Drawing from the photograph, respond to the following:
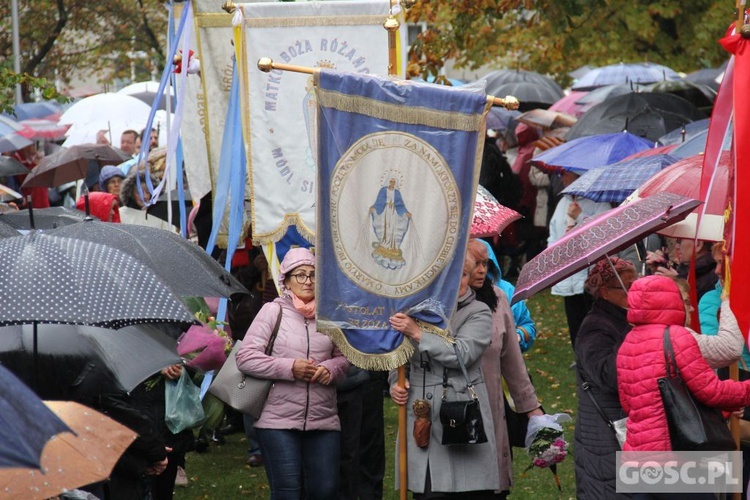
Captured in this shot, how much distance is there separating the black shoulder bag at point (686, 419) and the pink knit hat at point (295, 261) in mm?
2193

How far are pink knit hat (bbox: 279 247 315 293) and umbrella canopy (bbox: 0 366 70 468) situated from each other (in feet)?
12.2

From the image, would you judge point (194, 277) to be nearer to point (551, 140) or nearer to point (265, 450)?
point (265, 450)

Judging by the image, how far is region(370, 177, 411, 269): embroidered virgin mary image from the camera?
6457mm

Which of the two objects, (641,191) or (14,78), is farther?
(14,78)

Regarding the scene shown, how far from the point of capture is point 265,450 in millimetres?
7301

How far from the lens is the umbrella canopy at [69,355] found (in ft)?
18.4

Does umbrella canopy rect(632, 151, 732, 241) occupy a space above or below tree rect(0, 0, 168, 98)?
above

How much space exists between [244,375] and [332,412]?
0.52 m

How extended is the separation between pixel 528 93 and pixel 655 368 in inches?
665

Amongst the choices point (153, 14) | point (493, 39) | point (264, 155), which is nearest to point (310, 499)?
point (264, 155)

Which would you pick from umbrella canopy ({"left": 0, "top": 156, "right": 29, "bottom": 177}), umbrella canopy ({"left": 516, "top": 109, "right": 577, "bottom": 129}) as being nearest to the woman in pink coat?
umbrella canopy ({"left": 0, "top": 156, "right": 29, "bottom": 177})

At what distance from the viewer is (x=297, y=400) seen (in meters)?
7.23

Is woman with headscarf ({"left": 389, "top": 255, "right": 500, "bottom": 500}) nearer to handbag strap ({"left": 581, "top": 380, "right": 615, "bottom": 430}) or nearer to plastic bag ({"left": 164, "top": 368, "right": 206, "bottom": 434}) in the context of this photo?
handbag strap ({"left": 581, "top": 380, "right": 615, "bottom": 430})

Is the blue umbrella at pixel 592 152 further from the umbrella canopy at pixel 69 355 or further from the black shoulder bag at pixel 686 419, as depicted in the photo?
the umbrella canopy at pixel 69 355
